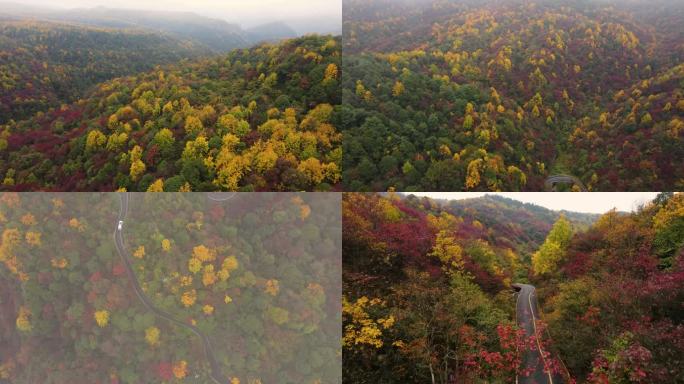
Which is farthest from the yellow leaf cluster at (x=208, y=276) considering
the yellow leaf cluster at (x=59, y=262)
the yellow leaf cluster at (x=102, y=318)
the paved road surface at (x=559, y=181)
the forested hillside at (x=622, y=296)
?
the paved road surface at (x=559, y=181)

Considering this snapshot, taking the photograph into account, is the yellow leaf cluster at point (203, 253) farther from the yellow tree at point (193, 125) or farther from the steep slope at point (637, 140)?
the steep slope at point (637, 140)

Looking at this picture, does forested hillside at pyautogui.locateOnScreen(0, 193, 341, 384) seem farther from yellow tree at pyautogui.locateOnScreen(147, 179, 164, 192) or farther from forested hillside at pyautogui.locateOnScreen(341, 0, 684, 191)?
forested hillside at pyautogui.locateOnScreen(341, 0, 684, 191)

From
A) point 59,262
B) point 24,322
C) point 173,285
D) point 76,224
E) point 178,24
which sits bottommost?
point 24,322

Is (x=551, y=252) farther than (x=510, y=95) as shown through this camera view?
No

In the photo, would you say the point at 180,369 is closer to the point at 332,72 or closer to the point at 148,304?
the point at 148,304

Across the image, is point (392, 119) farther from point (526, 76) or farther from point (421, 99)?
point (526, 76)

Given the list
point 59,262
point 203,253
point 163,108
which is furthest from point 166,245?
point 163,108

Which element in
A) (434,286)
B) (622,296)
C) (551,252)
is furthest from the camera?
(551,252)

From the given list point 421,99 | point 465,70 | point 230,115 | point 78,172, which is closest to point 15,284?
point 78,172
